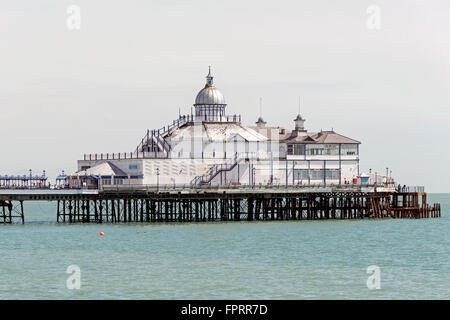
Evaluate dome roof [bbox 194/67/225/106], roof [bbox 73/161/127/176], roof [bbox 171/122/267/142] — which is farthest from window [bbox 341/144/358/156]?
roof [bbox 73/161/127/176]

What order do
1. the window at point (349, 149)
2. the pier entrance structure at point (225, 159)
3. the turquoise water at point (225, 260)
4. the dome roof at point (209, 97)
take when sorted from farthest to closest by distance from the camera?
1. the dome roof at point (209, 97)
2. the window at point (349, 149)
3. the pier entrance structure at point (225, 159)
4. the turquoise water at point (225, 260)

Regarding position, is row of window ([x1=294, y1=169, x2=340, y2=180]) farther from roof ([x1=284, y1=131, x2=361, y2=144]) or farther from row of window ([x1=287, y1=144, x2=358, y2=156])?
roof ([x1=284, y1=131, x2=361, y2=144])

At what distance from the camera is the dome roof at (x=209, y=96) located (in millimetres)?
110812

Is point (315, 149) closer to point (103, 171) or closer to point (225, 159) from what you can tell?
point (225, 159)

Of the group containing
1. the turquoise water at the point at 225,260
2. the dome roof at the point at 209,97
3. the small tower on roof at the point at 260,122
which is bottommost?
the turquoise water at the point at 225,260

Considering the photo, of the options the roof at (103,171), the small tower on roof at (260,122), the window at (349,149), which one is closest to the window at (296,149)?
the window at (349,149)

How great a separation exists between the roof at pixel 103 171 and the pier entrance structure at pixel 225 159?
10 cm

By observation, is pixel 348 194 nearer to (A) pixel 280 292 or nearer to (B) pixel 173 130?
(B) pixel 173 130

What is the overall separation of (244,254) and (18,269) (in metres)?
14.5

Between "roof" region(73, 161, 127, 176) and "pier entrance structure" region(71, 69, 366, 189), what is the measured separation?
0.10 meters

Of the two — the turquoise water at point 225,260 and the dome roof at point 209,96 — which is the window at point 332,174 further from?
the dome roof at point 209,96

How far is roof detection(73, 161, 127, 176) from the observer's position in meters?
96.9
